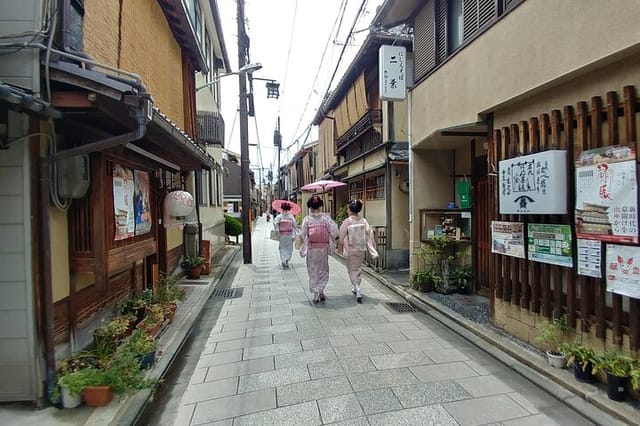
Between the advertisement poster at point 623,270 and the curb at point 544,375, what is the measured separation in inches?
38.9

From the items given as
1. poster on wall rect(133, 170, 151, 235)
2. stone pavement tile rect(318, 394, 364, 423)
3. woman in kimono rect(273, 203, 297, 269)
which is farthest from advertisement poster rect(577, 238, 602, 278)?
woman in kimono rect(273, 203, 297, 269)

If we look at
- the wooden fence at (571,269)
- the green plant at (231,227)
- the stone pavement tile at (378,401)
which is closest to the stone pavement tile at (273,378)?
the stone pavement tile at (378,401)

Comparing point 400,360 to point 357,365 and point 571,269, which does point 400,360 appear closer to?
point 357,365

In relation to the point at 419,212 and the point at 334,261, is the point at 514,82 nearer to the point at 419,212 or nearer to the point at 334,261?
the point at 419,212

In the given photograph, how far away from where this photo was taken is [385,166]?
34.7 feet

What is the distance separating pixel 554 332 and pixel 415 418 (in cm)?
208

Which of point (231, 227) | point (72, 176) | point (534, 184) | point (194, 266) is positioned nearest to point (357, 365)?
point (534, 184)

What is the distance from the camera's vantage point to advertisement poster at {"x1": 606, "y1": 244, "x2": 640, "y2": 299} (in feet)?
10.3

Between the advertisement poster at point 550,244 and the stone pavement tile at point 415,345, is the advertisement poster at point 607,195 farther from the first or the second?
the stone pavement tile at point 415,345

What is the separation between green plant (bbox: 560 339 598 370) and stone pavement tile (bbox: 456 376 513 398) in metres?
0.73

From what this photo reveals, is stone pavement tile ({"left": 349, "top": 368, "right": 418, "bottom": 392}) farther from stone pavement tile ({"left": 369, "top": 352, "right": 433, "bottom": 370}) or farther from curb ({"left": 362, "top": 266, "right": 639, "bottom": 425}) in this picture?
curb ({"left": 362, "top": 266, "right": 639, "bottom": 425})

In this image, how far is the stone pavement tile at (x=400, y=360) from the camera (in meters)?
4.37

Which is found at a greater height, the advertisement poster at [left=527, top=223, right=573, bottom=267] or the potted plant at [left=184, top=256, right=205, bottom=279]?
the advertisement poster at [left=527, top=223, right=573, bottom=267]

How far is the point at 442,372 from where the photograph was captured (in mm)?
4184
